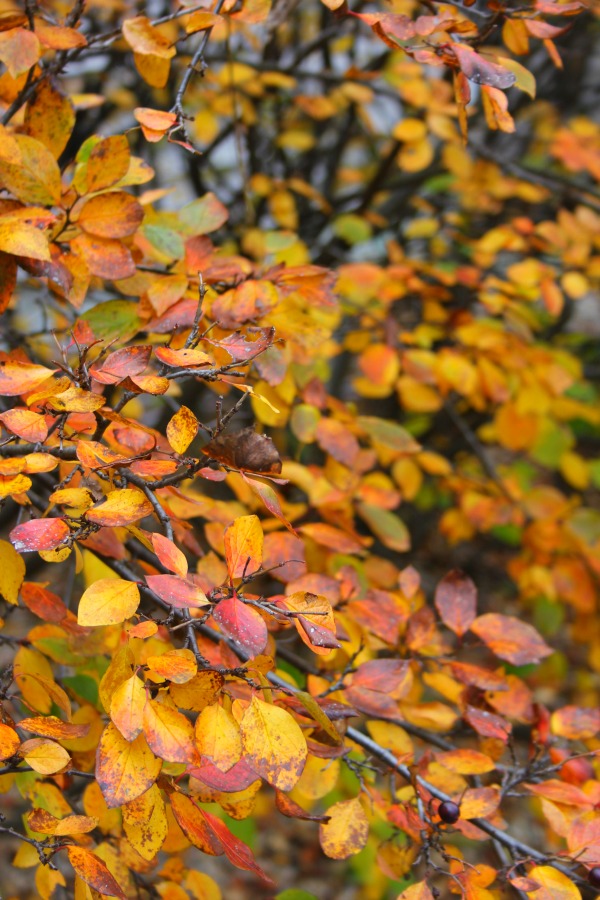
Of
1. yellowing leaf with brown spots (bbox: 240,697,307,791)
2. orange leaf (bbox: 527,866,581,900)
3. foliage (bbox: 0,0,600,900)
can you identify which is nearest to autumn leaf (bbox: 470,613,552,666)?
foliage (bbox: 0,0,600,900)

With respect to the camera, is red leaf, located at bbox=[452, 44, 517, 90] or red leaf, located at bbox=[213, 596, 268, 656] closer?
red leaf, located at bbox=[213, 596, 268, 656]

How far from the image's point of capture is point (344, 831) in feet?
2.68

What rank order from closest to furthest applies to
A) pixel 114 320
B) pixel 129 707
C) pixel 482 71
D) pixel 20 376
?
1. pixel 129 707
2. pixel 20 376
3. pixel 482 71
4. pixel 114 320

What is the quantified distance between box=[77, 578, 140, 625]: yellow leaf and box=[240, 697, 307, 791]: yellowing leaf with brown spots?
0.14 metres

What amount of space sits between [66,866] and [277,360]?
205 cm

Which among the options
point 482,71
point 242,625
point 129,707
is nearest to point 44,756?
point 129,707

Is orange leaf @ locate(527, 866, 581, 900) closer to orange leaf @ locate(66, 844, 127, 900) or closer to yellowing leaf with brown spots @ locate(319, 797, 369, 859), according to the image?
yellowing leaf with brown spots @ locate(319, 797, 369, 859)

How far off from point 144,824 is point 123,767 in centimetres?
→ 9

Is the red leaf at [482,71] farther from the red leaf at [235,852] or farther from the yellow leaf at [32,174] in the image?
the red leaf at [235,852]

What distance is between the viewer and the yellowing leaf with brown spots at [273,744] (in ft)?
2.06

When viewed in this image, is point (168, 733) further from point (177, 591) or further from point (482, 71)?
point (482, 71)

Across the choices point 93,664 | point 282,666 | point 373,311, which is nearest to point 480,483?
point 373,311

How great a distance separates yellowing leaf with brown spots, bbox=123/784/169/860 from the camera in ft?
2.23

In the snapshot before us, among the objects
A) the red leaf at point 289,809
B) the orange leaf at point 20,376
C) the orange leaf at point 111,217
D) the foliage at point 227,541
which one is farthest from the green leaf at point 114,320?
the red leaf at point 289,809
